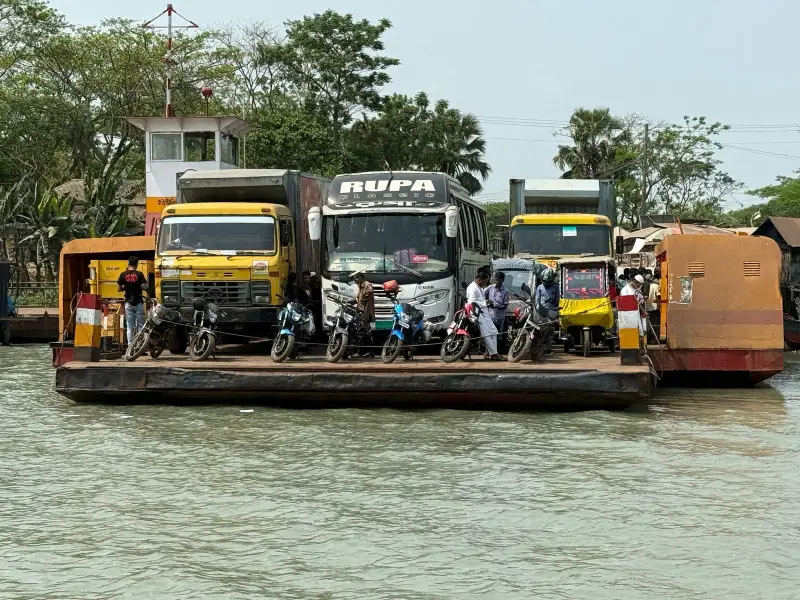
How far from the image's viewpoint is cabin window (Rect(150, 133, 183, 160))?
26062mm

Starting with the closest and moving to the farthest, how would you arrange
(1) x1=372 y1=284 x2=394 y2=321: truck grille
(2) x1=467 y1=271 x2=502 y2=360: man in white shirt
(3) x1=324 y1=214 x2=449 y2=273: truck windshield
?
(2) x1=467 y1=271 x2=502 y2=360: man in white shirt
(1) x1=372 y1=284 x2=394 y2=321: truck grille
(3) x1=324 y1=214 x2=449 y2=273: truck windshield

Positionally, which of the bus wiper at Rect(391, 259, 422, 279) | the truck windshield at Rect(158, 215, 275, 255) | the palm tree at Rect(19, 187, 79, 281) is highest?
the palm tree at Rect(19, 187, 79, 281)

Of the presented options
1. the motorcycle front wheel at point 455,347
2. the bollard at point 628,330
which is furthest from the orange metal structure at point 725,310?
the motorcycle front wheel at point 455,347

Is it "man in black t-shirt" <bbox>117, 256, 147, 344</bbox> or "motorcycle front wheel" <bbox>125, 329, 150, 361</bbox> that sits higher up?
"man in black t-shirt" <bbox>117, 256, 147, 344</bbox>

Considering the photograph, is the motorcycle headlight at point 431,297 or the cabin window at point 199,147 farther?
the cabin window at point 199,147

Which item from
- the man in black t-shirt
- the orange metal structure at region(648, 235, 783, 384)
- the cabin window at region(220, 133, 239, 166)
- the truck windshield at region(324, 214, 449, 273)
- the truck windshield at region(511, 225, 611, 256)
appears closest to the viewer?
the truck windshield at region(324, 214, 449, 273)

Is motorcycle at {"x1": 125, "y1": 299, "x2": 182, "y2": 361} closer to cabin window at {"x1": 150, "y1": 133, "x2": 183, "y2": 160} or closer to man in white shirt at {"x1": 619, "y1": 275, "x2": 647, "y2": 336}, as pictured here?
man in white shirt at {"x1": 619, "y1": 275, "x2": 647, "y2": 336}

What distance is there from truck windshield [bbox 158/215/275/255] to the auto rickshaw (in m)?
4.47

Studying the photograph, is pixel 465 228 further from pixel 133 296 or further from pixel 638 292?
pixel 133 296

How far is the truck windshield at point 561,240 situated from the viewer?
20031 mm

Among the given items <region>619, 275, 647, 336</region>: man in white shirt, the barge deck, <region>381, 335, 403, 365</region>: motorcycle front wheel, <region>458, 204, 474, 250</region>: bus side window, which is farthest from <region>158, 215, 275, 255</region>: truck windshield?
Answer: <region>619, 275, 647, 336</region>: man in white shirt

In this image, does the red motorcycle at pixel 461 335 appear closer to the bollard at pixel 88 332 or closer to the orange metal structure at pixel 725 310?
the orange metal structure at pixel 725 310

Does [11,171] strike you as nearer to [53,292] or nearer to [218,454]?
[53,292]

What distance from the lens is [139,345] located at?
1530cm
